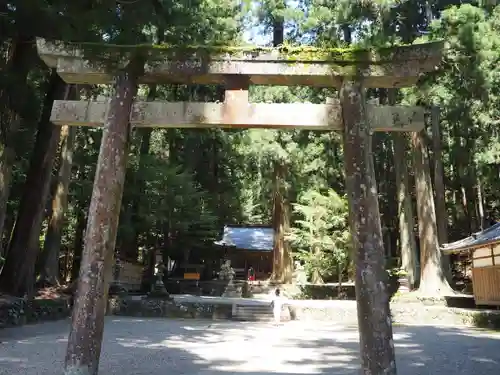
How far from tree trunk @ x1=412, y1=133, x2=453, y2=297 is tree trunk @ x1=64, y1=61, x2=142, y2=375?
546 inches

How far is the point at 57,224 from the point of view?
15242 mm

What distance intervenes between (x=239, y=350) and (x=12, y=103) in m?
6.55

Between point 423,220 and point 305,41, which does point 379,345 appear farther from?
point 305,41

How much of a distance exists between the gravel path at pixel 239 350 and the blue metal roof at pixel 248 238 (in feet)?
47.8

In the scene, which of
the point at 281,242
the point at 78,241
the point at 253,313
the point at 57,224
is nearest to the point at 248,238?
the point at 281,242

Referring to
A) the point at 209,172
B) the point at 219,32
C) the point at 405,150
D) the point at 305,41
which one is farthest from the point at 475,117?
the point at 209,172

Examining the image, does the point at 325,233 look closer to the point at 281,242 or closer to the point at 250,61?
the point at 281,242

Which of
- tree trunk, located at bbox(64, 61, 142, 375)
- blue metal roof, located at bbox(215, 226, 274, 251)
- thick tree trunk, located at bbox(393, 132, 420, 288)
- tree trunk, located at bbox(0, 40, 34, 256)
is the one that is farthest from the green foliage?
tree trunk, located at bbox(64, 61, 142, 375)

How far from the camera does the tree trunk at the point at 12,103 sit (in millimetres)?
8938

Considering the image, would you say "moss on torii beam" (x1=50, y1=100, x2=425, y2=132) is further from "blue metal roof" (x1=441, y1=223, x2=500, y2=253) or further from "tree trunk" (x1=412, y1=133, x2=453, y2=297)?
"tree trunk" (x1=412, y1=133, x2=453, y2=297)

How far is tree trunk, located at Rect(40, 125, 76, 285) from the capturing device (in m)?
14.7

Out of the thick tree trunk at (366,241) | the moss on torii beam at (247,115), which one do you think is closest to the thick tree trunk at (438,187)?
the moss on torii beam at (247,115)

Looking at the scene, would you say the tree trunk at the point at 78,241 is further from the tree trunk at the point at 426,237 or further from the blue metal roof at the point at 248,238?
the tree trunk at the point at 426,237

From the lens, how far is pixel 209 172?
25.4 m
